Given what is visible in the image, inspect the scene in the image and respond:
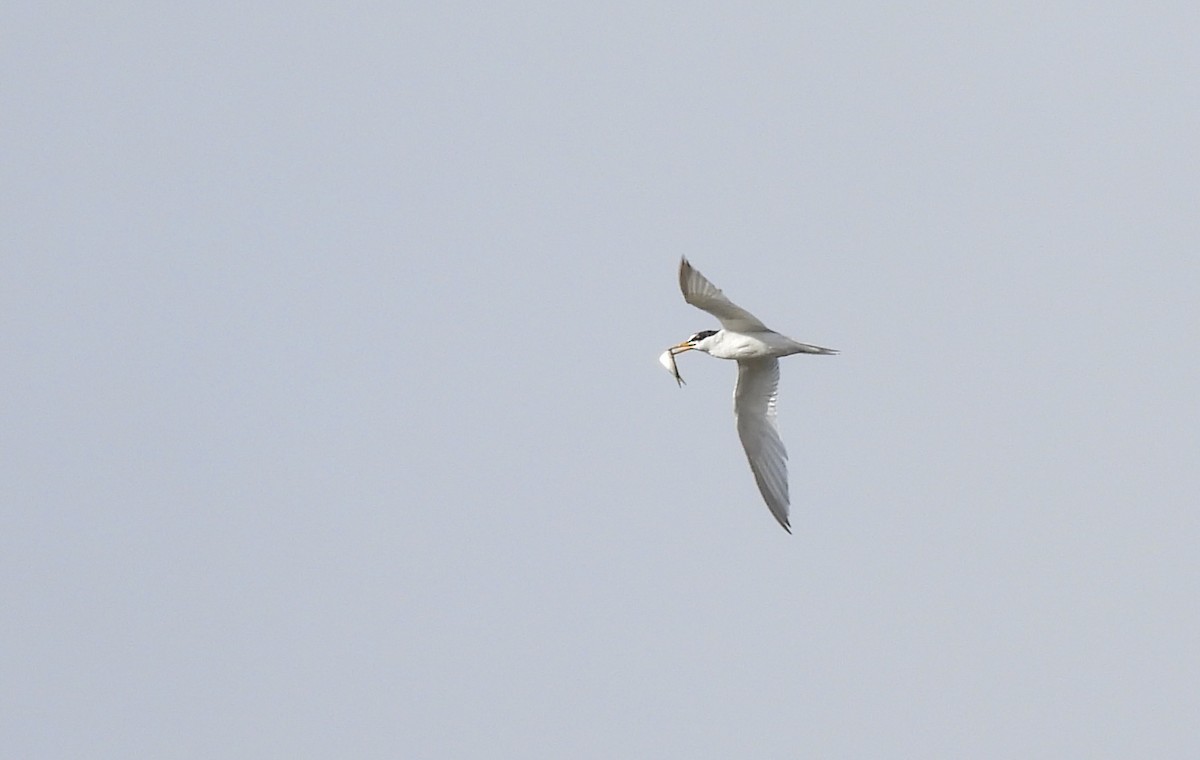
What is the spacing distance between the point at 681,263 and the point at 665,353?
Answer: 5109 mm

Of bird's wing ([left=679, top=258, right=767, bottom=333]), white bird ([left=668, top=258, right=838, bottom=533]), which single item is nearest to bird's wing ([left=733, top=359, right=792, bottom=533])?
white bird ([left=668, top=258, right=838, bottom=533])

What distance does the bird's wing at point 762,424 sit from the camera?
29891 millimetres

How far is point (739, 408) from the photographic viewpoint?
99.2 ft

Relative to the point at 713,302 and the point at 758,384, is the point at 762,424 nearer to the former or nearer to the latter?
the point at 758,384

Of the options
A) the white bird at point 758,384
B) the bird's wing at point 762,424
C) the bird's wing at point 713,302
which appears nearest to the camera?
the bird's wing at point 713,302

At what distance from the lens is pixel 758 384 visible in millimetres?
30156

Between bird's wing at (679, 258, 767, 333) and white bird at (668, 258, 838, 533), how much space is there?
0.02 m

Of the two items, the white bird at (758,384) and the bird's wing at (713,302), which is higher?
the bird's wing at (713,302)

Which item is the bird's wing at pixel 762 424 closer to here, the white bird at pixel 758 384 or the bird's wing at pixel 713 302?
the white bird at pixel 758 384

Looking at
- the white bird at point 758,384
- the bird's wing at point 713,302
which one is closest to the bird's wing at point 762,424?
the white bird at point 758,384

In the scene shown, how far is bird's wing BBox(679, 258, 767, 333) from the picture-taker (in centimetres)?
2616

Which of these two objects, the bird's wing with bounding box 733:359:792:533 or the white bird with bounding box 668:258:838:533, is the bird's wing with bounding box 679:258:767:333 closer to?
the white bird with bounding box 668:258:838:533

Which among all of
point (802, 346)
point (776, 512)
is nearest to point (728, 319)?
point (802, 346)

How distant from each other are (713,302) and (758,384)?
3491 millimetres
